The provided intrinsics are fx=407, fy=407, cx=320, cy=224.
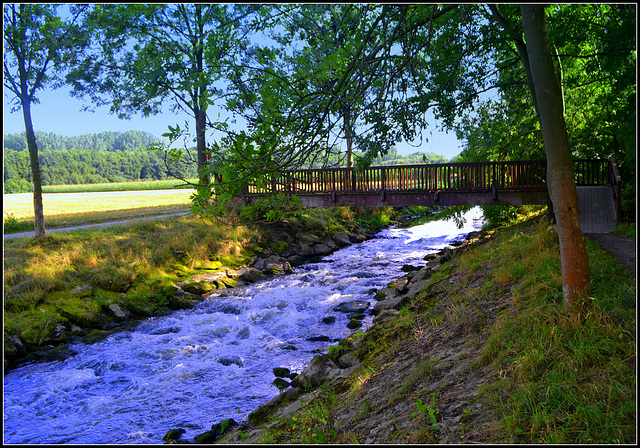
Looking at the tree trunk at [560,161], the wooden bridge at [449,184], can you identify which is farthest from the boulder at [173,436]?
the wooden bridge at [449,184]

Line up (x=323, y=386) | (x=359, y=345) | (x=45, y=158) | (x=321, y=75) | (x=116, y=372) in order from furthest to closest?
1. (x=45, y=158)
2. (x=116, y=372)
3. (x=359, y=345)
4. (x=323, y=386)
5. (x=321, y=75)

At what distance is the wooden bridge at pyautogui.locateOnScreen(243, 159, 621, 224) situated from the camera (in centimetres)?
1625

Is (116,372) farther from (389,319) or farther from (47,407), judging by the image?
(389,319)

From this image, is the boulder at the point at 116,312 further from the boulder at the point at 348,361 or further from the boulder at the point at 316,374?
the boulder at the point at 348,361

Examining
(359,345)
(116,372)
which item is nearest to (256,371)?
(359,345)

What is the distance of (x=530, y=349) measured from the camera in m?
4.46

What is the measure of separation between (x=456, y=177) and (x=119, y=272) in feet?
45.6

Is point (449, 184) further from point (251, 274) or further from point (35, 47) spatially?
point (35, 47)

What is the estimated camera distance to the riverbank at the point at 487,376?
357 centimetres

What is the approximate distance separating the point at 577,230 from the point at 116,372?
30.1 ft

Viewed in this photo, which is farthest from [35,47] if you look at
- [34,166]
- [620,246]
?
[620,246]

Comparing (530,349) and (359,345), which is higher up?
(530,349)

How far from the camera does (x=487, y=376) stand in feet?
14.9

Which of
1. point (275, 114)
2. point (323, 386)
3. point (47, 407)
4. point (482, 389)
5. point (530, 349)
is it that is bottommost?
point (47, 407)
